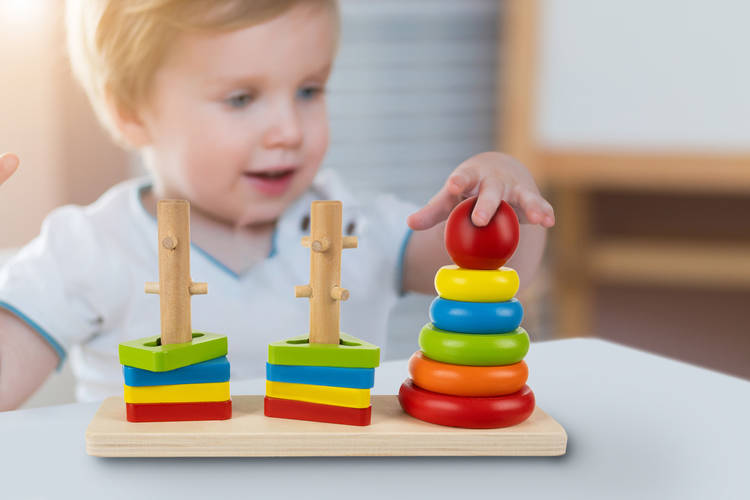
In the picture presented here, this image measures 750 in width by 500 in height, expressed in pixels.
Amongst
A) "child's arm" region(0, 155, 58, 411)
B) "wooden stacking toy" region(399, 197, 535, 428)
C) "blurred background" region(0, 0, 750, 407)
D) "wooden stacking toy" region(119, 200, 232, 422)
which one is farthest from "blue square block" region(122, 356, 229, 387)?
"blurred background" region(0, 0, 750, 407)

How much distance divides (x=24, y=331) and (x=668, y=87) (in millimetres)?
1458

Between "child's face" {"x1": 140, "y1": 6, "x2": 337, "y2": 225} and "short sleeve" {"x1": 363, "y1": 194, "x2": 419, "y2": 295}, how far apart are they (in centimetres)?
8

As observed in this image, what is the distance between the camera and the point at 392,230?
772 mm

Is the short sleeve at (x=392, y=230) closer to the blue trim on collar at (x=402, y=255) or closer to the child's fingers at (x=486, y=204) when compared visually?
the blue trim on collar at (x=402, y=255)

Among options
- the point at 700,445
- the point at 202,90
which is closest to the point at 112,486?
the point at 700,445

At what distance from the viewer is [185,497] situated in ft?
1.13

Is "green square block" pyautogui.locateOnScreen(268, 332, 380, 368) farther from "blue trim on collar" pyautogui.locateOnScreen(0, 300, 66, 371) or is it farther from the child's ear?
the child's ear

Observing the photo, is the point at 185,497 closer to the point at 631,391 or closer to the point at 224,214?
the point at 631,391

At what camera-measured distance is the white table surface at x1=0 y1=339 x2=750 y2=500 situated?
1.16 feet

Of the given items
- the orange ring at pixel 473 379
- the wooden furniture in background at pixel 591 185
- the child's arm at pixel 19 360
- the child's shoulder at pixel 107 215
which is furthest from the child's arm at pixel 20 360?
the wooden furniture in background at pixel 591 185

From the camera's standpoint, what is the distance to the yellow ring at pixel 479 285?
16.9 inches

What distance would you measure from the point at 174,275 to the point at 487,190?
0.18 meters

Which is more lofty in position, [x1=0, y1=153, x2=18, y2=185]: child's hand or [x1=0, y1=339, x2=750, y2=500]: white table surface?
[x1=0, y1=153, x2=18, y2=185]: child's hand

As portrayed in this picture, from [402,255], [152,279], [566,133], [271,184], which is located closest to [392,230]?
[402,255]
